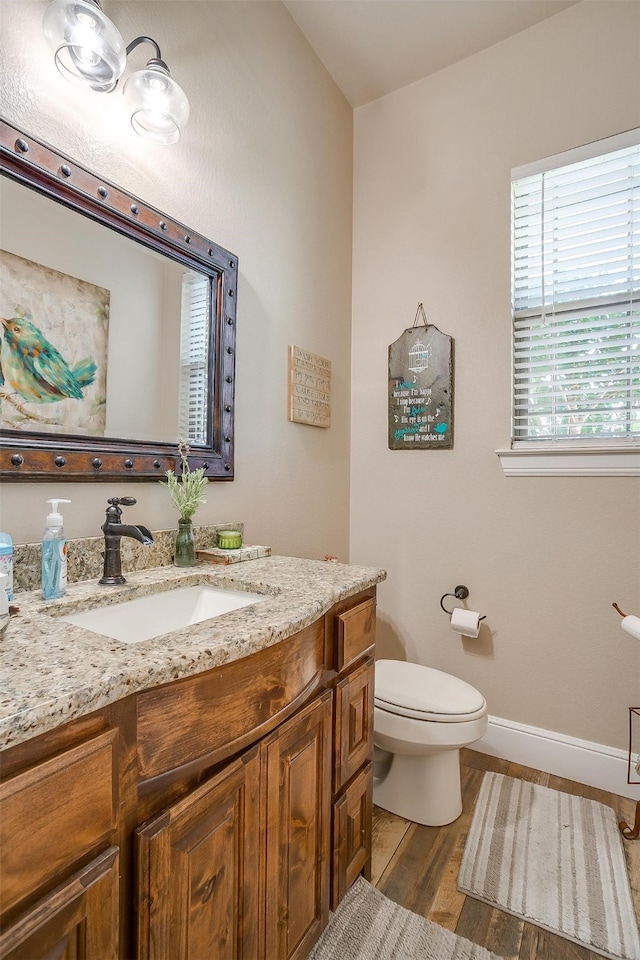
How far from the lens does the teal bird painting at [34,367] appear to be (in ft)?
3.45

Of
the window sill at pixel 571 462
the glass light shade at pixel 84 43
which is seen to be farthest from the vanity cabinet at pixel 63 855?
the window sill at pixel 571 462

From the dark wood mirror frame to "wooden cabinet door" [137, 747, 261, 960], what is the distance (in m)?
0.76

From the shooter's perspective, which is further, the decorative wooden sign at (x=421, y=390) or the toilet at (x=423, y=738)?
the decorative wooden sign at (x=421, y=390)

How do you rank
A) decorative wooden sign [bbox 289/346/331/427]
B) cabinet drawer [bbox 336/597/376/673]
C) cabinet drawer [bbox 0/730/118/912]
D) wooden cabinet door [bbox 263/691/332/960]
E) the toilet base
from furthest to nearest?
decorative wooden sign [bbox 289/346/331/427] → the toilet base → cabinet drawer [bbox 336/597/376/673] → wooden cabinet door [bbox 263/691/332/960] → cabinet drawer [bbox 0/730/118/912]

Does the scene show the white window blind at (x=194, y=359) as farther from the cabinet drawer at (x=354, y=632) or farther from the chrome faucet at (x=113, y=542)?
the cabinet drawer at (x=354, y=632)

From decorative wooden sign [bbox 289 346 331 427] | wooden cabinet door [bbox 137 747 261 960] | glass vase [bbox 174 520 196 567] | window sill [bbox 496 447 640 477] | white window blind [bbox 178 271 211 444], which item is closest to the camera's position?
wooden cabinet door [bbox 137 747 261 960]

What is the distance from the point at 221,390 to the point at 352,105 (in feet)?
6.16

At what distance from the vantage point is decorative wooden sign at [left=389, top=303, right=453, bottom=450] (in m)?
2.18

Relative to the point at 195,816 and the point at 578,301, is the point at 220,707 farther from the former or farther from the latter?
the point at 578,301

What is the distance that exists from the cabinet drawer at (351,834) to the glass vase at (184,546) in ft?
2.41

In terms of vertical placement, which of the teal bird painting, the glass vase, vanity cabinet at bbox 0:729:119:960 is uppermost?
the teal bird painting

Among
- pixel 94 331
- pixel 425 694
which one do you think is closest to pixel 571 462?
pixel 425 694

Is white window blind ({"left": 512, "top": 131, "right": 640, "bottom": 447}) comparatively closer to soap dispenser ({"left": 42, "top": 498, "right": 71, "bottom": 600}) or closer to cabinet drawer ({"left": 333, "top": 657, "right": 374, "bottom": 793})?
cabinet drawer ({"left": 333, "top": 657, "right": 374, "bottom": 793})

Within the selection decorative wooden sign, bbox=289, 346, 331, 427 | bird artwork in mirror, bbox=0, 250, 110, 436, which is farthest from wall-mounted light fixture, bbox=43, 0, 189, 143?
decorative wooden sign, bbox=289, 346, 331, 427
